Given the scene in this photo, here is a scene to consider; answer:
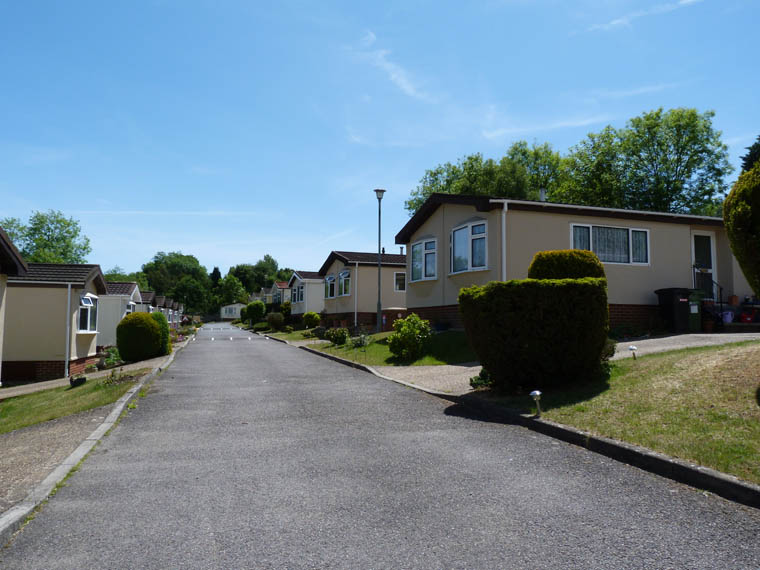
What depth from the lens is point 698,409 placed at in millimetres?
6734

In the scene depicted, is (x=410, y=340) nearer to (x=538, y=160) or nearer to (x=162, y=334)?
(x=162, y=334)

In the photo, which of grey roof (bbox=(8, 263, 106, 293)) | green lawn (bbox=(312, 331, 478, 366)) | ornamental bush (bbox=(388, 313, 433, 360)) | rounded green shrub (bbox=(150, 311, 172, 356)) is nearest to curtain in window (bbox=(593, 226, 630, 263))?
green lawn (bbox=(312, 331, 478, 366))

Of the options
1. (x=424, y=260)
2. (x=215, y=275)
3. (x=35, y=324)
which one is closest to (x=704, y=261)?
(x=424, y=260)

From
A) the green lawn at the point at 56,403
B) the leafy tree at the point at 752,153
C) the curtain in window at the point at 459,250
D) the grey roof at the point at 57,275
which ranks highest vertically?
the leafy tree at the point at 752,153

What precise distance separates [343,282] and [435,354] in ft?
65.1

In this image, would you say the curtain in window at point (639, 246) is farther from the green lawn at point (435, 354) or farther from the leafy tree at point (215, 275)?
the leafy tree at point (215, 275)

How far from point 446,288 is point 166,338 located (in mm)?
11776

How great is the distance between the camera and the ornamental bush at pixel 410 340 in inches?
635

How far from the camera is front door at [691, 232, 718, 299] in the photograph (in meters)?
19.5

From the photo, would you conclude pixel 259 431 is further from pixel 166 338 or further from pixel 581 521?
pixel 166 338

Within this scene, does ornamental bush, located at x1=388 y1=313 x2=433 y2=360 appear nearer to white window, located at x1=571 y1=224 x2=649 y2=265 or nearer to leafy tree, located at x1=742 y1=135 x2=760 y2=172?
white window, located at x1=571 y1=224 x2=649 y2=265

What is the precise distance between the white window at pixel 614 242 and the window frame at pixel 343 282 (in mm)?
18063

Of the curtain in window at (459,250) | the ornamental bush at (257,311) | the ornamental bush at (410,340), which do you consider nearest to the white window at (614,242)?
the curtain in window at (459,250)

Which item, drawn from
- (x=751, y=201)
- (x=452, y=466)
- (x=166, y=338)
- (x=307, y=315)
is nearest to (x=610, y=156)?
(x=307, y=315)
